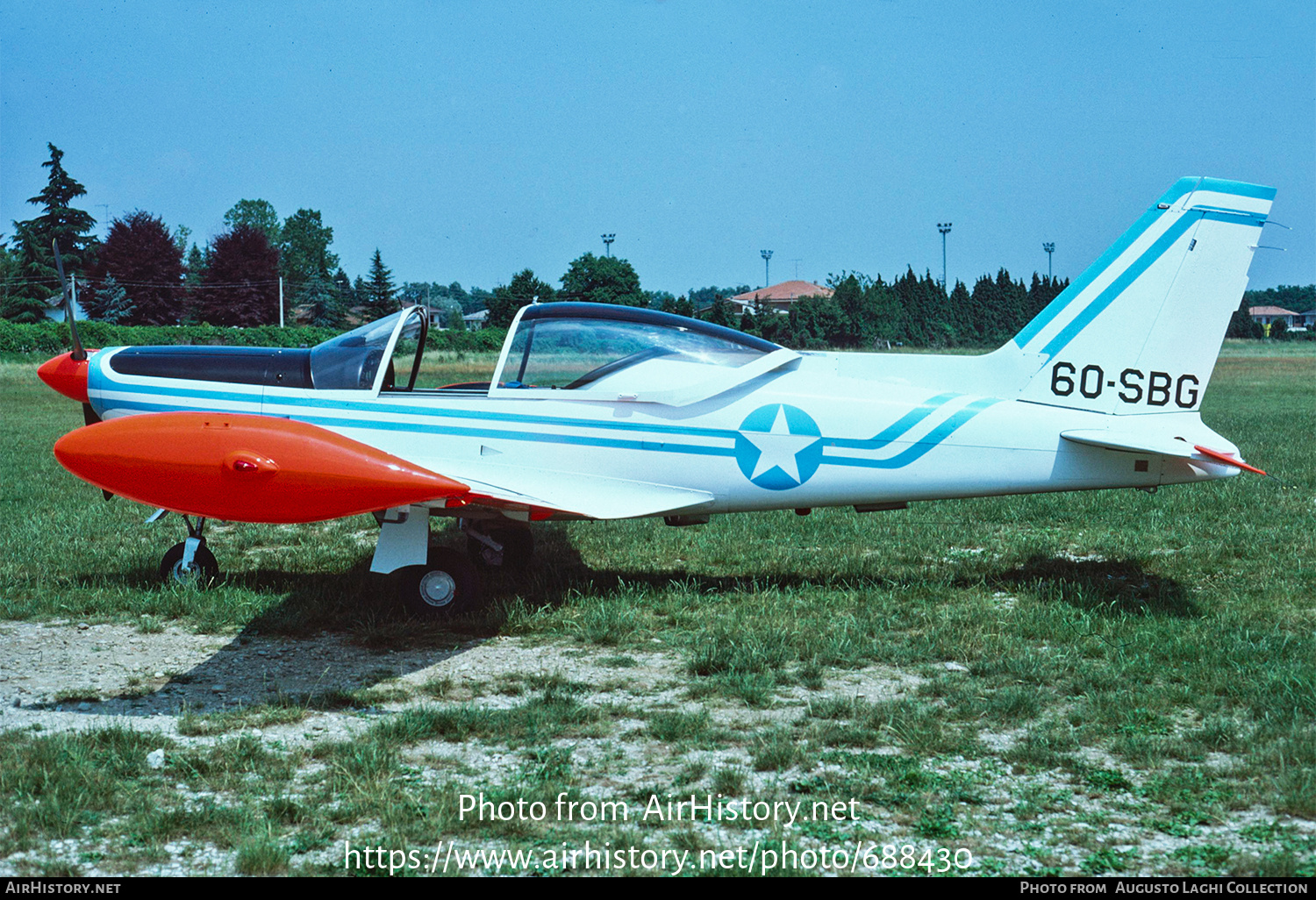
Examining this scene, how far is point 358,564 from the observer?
27.9 feet

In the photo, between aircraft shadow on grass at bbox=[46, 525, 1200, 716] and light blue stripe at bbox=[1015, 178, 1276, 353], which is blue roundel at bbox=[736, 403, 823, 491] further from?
light blue stripe at bbox=[1015, 178, 1276, 353]

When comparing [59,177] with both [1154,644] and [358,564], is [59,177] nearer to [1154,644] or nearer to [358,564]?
[358,564]

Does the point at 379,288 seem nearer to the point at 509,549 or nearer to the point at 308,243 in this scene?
the point at 308,243

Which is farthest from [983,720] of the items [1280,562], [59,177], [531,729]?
[59,177]

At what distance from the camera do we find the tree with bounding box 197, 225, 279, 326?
73.4 metres

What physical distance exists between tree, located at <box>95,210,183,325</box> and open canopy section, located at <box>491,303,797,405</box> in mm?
68937

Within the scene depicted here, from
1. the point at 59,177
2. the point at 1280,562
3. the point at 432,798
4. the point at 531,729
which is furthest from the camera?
the point at 59,177

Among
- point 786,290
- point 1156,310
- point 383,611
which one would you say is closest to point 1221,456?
point 1156,310

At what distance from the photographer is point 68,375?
7574 mm

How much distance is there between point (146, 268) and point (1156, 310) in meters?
74.1

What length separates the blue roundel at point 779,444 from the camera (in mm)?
6984

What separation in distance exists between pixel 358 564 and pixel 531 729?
160 inches

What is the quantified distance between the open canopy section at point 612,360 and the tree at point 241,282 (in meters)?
72.4

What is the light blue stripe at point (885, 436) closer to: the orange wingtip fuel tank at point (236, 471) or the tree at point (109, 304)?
the orange wingtip fuel tank at point (236, 471)
